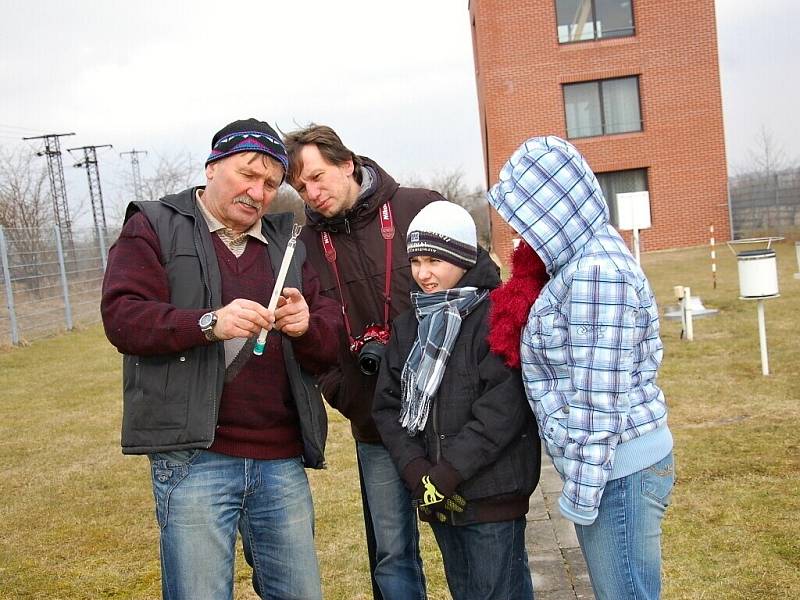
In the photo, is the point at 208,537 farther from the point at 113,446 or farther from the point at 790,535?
the point at 113,446

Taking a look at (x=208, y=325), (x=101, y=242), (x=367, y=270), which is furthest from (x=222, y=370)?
(x=101, y=242)

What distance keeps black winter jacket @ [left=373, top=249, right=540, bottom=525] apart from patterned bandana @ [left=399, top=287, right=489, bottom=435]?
0.13 ft

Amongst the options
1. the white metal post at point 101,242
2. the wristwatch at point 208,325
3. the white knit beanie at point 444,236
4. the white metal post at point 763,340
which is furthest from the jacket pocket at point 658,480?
the white metal post at point 101,242

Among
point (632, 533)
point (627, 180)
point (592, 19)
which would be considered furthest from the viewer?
point (627, 180)

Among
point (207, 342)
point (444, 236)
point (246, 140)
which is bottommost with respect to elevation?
point (207, 342)

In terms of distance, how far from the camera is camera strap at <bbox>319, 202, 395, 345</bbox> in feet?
10.9

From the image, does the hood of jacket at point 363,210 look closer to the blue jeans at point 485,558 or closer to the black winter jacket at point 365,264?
the black winter jacket at point 365,264

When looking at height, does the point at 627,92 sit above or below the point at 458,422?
above

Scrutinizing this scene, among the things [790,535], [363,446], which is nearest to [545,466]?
[790,535]

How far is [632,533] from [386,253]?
1.35m

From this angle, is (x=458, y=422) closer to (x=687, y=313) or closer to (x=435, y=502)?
(x=435, y=502)

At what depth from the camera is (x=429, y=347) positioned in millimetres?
2859

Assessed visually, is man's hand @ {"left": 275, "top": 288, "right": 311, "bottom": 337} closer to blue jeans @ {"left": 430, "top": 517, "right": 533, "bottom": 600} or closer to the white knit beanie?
the white knit beanie

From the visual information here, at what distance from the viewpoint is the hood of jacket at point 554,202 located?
8.32 feet
